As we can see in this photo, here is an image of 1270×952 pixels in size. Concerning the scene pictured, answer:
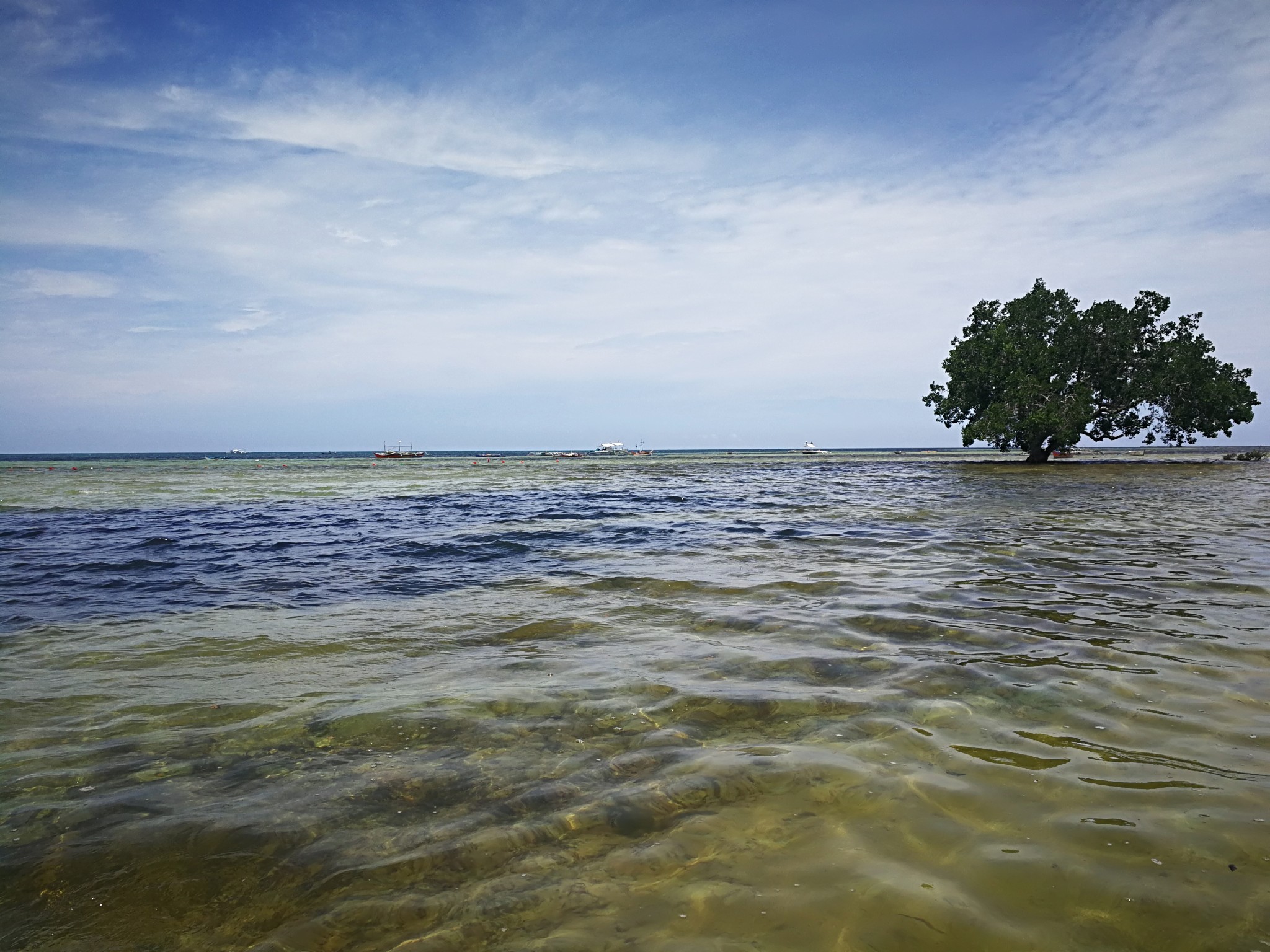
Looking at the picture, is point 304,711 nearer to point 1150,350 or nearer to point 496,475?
point 496,475

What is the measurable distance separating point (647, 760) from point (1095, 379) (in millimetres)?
55421

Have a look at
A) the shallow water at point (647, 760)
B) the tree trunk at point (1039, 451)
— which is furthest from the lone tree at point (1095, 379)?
the shallow water at point (647, 760)

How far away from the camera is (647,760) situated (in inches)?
135

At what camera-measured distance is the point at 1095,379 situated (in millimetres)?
47125

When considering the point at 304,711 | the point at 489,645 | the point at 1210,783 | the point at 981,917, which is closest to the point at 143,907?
the point at 304,711

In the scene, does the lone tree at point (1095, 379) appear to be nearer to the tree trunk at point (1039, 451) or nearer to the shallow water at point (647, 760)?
the tree trunk at point (1039, 451)

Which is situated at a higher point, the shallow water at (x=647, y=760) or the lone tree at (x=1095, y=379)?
the lone tree at (x=1095, y=379)

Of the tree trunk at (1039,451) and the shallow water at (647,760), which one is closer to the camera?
the shallow water at (647,760)

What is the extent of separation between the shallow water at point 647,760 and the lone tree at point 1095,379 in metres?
40.8

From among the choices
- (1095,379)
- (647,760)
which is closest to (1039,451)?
(1095,379)

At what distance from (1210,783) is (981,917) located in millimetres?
1634

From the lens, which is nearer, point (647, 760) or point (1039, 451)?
point (647, 760)

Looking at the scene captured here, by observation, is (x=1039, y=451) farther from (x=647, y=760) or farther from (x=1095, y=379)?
(x=647, y=760)

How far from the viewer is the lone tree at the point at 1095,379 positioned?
44.2 metres
